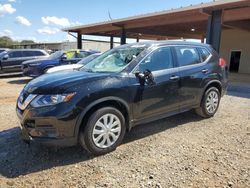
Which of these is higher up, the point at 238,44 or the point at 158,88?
the point at 238,44

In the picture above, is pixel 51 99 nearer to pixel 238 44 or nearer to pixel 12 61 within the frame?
pixel 12 61

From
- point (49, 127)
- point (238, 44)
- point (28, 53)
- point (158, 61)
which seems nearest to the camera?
point (49, 127)

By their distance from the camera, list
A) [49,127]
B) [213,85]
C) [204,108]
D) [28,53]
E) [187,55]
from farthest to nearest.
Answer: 1. [28,53]
2. [213,85]
3. [204,108]
4. [187,55]
5. [49,127]

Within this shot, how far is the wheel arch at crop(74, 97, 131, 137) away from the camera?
3432mm

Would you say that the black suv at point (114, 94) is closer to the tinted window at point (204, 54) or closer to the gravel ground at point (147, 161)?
the tinted window at point (204, 54)

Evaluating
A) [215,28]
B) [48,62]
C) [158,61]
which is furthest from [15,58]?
[158,61]

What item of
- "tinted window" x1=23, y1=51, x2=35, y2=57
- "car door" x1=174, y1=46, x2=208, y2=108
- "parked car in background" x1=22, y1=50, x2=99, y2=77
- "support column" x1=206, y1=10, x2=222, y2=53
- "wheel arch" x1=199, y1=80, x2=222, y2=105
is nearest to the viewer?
"car door" x1=174, y1=46, x2=208, y2=108

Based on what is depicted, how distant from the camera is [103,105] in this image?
369 centimetres

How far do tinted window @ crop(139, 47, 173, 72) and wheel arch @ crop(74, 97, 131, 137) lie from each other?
0.71 meters

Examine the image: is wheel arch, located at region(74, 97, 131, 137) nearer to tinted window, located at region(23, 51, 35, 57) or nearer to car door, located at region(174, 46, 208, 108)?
car door, located at region(174, 46, 208, 108)

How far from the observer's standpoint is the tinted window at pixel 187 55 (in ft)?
15.6

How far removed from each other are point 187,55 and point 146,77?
1.39 meters

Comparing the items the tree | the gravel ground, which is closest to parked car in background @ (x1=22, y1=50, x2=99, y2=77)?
the gravel ground

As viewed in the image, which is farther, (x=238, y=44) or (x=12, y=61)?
(x=238, y=44)
